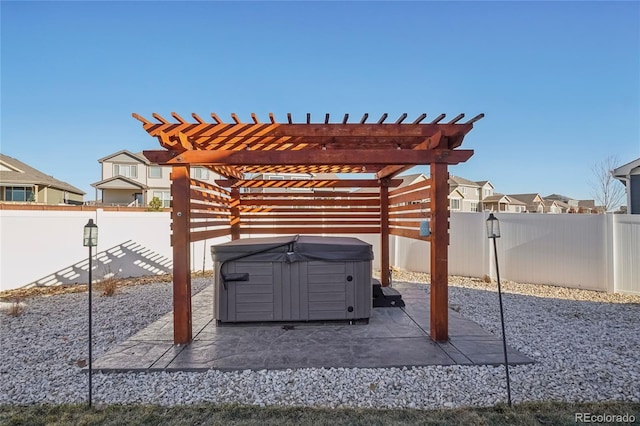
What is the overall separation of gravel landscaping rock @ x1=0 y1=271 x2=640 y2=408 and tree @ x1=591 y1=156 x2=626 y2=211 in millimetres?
15326

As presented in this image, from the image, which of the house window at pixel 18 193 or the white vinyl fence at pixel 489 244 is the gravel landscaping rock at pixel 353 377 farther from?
the house window at pixel 18 193

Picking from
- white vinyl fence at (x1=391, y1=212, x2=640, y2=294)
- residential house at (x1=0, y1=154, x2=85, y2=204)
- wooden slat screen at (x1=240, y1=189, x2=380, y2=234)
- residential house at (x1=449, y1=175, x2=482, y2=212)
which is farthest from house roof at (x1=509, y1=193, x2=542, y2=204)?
residential house at (x1=0, y1=154, x2=85, y2=204)

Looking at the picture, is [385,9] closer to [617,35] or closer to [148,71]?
[617,35]

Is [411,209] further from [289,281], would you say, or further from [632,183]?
[632,183]

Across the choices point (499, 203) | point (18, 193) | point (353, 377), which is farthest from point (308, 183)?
point (499, 203)

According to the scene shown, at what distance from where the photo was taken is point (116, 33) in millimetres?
6957

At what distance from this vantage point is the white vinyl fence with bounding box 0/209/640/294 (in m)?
5.86

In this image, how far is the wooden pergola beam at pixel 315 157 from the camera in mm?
3396

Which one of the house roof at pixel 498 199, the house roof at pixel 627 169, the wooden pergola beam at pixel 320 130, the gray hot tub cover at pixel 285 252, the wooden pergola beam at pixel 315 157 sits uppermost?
the house roof at pixel 498 199

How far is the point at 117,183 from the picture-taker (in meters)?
19.8

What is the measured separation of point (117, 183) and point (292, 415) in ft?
70.3

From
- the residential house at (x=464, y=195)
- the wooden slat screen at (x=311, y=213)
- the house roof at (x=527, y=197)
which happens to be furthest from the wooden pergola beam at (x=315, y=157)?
the house roof at (x=527, y=197)

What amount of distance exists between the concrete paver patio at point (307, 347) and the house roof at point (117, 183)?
18224 mm

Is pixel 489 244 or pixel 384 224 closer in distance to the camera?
pixel 384 224
